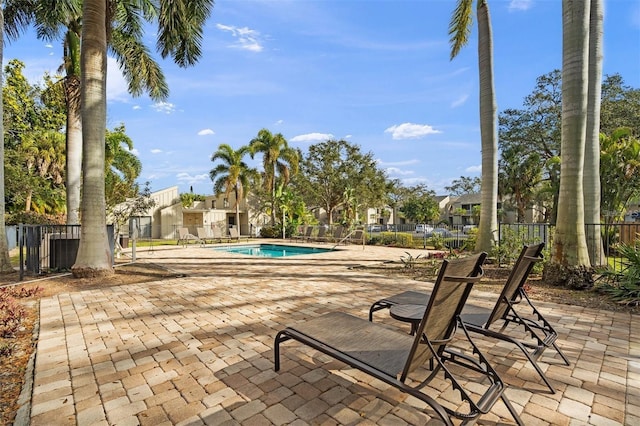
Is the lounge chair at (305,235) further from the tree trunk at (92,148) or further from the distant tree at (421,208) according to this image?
the distant tree at (421,208)

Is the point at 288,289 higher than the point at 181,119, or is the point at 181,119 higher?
the point at 181,119

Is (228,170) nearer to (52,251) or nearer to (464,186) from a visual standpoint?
(52,251)

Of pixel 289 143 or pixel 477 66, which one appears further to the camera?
pixel 289 143

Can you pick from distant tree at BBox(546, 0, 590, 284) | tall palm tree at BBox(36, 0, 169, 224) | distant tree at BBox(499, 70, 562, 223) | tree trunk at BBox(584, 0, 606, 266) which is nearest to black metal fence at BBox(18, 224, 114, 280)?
tall palm tree at BBox(36, 0, 169, 224)

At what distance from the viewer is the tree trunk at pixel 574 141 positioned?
6.04 m

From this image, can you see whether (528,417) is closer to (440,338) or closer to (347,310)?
(440,338)

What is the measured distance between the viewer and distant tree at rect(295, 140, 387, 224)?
2928 cm

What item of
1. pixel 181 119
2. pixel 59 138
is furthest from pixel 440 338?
pixel 59 138

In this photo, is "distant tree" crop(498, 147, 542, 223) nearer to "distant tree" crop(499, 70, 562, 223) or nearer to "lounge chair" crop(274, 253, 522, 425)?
"distant tree" crop(499, 70, 562, 223)

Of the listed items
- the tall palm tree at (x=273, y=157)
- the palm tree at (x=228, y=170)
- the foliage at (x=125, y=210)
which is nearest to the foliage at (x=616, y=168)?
the tall palm tree at (x=273, y=157)

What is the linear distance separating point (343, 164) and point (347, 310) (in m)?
25.3

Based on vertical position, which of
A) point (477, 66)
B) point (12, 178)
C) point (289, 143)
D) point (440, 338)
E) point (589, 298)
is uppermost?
point (289, 143)

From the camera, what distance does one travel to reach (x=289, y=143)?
26.4 meters

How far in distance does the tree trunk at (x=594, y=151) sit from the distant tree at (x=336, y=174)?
21266 millimetres
